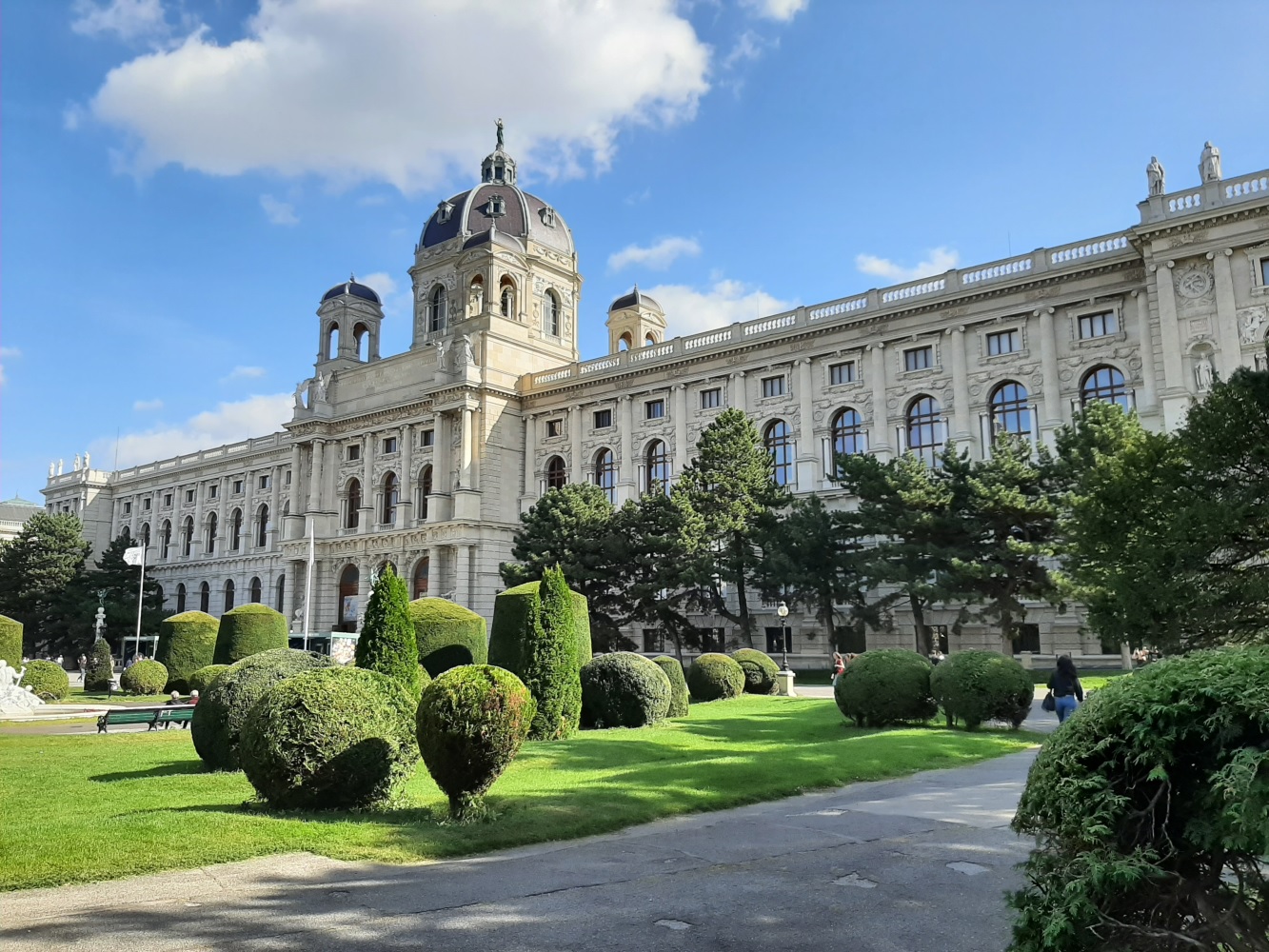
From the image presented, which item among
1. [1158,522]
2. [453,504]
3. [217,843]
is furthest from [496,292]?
[217,843]

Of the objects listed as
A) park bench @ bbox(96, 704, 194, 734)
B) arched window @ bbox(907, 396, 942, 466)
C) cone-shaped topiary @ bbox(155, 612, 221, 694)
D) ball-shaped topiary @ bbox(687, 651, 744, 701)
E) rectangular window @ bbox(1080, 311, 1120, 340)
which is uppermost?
rectangular window @ bbox(1080, 311, 1120, 340)

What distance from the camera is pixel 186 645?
3484 centimetres

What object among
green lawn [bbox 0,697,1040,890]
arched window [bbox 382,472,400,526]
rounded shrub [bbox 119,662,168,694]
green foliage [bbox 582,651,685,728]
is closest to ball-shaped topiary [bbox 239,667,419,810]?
green lawn [bbox 0,697,1040,890]

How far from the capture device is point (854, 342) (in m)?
45.8

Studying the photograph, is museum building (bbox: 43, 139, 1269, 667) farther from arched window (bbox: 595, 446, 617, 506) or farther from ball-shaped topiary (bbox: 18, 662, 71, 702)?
ball-shaped topiary (bbox: 18, 662, 71, 702)

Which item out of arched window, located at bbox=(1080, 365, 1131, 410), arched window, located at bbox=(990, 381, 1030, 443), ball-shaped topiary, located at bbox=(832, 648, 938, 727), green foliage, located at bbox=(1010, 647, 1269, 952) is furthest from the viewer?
arched window, located at bbox=(990, 381, 1030, 443)

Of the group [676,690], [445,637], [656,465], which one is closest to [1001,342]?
[656,465]

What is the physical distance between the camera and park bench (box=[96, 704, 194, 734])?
70.5ft

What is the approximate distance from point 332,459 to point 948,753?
58906mm

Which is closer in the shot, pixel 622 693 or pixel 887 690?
pixel 887 690

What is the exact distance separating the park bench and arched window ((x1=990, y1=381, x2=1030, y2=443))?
32883mm

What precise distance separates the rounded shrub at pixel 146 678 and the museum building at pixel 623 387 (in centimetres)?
2119

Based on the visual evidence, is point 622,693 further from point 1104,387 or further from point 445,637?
point 1104,387

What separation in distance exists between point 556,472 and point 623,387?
7.46m
